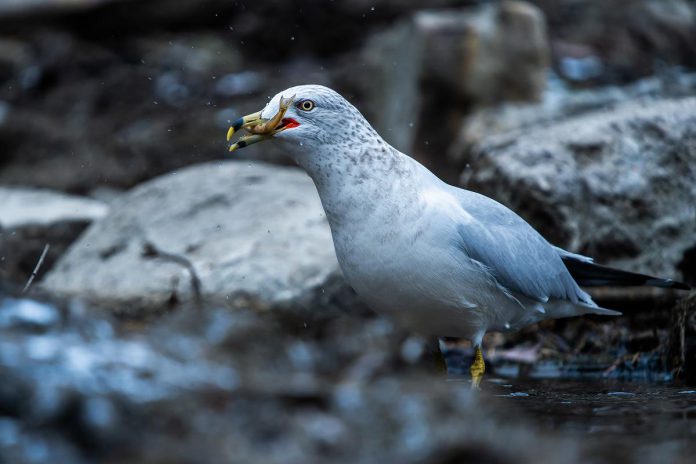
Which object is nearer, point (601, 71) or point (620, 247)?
point (620, 247)

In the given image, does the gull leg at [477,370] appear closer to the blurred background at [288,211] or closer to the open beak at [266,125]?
the blurred background at [288,211]

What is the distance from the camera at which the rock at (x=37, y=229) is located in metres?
7.33

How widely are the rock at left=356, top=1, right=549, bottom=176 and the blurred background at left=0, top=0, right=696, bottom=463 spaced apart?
0.08 feet

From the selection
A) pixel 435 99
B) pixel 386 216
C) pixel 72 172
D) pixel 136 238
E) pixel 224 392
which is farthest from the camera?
pixel 72 172

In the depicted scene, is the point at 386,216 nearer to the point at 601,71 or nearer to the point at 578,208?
the point at 578,208

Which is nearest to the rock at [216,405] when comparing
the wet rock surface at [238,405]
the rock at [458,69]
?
the wet rock surface at [238,405]

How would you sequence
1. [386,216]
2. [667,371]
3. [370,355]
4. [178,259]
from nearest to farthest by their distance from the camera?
1. [370,355]
2. [386,216]
3. [667,371]
4. [178,259]

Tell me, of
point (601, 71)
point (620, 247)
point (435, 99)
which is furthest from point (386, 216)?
point (601, 71)

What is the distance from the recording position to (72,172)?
33.8 ft

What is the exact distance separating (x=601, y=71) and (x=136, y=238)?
7.01m

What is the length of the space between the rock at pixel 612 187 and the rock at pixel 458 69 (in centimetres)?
321

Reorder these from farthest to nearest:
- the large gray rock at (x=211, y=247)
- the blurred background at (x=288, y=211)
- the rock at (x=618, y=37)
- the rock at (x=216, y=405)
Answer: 1. the rock at (x=618, y=37)
2. the large gray rock at (x=211, y=247)
3. the blurred background at (x=288, y=211)
4. the rock at (x=216, y=405)

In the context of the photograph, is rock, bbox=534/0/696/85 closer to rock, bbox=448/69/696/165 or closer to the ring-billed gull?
rock, bbox=448/69/696/165

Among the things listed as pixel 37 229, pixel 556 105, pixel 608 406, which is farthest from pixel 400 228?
pixel 556 105
